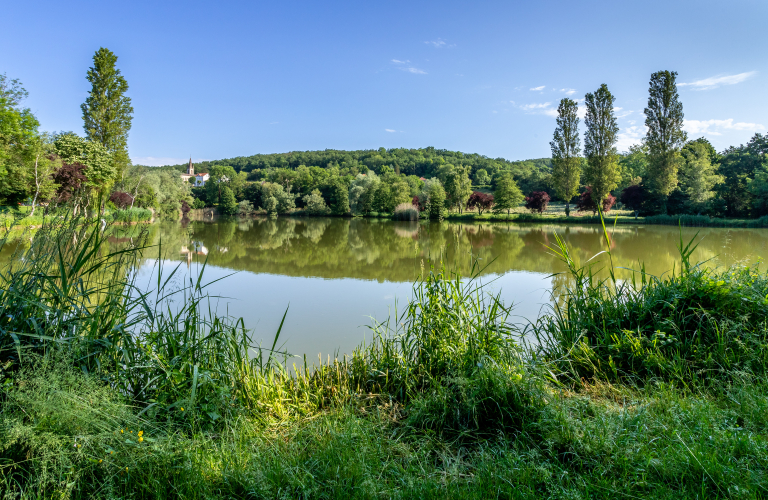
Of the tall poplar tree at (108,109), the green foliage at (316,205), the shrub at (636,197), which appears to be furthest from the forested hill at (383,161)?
the tall poplar tree at (108,109)

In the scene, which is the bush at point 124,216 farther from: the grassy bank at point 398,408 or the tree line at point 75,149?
the tree line at point 75,149

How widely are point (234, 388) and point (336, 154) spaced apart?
254 feet

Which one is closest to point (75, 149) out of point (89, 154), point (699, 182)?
point (89, 154)

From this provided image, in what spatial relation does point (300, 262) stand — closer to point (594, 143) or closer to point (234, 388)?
point (234, 388)

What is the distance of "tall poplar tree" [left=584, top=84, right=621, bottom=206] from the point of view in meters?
27.6

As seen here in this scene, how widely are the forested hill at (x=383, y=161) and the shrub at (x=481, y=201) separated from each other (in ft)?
80.5

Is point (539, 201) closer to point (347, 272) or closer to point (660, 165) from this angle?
point (660, 165)

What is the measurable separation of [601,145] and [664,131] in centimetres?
395

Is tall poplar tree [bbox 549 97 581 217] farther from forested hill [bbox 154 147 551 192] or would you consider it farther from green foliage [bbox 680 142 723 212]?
forested hill [bbox 154 147 551 192]

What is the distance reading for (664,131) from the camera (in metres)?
26.9

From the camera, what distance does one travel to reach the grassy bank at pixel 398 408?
1457 mm

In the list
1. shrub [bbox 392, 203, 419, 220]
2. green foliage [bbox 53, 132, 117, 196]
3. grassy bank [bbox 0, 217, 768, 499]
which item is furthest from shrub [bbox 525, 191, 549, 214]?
grassy bank [bbox 0, 217, 768, 499]

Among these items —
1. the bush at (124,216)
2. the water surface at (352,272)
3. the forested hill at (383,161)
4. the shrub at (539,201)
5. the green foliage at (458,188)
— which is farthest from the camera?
the forested hill at (383,161)

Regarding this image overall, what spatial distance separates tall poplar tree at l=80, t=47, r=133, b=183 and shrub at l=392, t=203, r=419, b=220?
72.2ft
